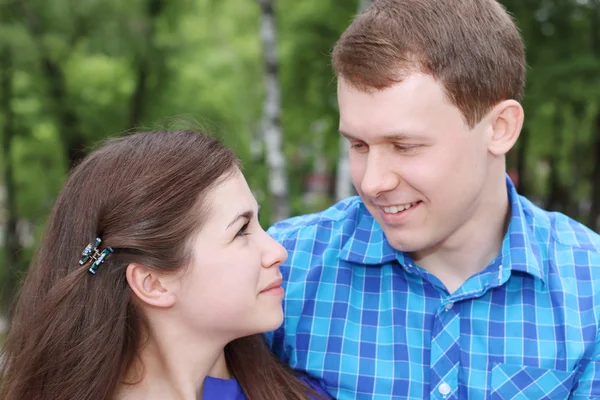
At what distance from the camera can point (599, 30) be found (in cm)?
1116

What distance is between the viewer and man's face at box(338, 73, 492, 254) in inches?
84.4

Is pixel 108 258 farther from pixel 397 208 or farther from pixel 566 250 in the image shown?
pixel 566 250

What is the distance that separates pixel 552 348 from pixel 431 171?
71 cm

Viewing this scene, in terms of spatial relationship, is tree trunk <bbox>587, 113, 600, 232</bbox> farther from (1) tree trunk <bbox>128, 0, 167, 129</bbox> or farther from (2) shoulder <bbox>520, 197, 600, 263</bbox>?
(2) shoulder <bbox>520, 197, 600, 263</bbox>

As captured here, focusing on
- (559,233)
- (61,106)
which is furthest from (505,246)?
(61,106)

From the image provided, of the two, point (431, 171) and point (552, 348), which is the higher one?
point (431, 171)

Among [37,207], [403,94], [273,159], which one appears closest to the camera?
[403,94]

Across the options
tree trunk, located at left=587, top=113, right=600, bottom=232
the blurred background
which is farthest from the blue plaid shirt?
tree trunk, located at left=587, top=113, right=600, bottom=232

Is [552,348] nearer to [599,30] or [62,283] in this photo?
[62,283]

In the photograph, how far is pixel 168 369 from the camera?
7.59 ft

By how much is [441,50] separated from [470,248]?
0.71 metres

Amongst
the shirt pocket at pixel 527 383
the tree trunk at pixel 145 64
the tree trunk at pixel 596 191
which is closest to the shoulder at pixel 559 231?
the shirt pocket at pixel 527 383

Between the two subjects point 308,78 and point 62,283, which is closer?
point 62,283

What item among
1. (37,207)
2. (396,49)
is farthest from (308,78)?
(396,49)
